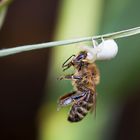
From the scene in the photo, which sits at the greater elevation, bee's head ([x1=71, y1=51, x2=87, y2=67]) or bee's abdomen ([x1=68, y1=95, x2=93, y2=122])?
bee's head ([x1=71, y1=51, x2=87, y2=67])

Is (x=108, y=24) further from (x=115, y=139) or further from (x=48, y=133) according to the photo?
(x=115, y=139)

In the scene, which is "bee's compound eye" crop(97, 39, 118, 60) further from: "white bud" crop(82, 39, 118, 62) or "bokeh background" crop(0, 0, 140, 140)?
"bokeh background" crop(0, 0, 140, 140)

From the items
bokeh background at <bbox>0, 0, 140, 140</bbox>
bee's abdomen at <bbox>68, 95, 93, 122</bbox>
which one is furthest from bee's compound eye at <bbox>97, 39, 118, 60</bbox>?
bee's abdomen at <bbox>68, 95, 93, 122</bbox>

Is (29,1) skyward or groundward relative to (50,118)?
skyward

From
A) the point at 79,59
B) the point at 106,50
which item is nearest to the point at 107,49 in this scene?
the point at 106,50

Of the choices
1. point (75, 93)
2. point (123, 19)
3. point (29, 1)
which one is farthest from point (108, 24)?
point (29, 1)

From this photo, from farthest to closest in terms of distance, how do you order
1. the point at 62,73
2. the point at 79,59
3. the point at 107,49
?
the point at 62,73
the point at 79,59
the point at 107,49

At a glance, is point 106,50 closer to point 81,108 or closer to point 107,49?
point 107,49
